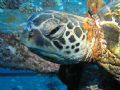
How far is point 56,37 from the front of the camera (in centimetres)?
193

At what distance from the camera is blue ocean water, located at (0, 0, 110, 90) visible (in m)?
7.12

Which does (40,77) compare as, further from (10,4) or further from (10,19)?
(10,4)

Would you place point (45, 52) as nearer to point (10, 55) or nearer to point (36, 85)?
point (10, 55)

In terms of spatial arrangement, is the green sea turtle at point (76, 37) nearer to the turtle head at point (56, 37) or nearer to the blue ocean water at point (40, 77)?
the turtle head at point (56, 37)

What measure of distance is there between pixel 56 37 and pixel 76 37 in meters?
0.19

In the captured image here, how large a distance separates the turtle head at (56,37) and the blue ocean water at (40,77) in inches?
197

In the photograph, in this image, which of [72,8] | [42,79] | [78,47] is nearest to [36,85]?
[42,79]

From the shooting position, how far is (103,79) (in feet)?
8.59

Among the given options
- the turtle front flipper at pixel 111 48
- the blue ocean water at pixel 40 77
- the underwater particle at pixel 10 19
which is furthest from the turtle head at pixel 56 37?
the underwater particle at pixel 10 19

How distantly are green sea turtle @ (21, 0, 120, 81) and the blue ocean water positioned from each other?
Result: 15.1 feet

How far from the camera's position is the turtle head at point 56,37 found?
1.90 m

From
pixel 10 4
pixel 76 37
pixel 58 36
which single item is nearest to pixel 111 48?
pixel 76 37

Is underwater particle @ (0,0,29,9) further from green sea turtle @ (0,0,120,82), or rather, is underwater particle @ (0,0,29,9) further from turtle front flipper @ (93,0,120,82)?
turtle front flipper @ (93,0,120,82)

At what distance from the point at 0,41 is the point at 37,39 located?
504cm
